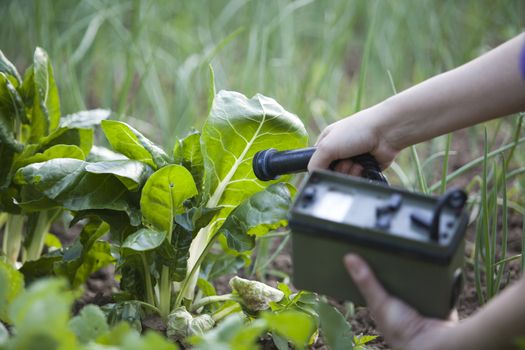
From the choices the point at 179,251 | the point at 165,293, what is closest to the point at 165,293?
the point at 165,293

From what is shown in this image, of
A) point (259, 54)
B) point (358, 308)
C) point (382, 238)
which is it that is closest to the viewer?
point (382, 238)

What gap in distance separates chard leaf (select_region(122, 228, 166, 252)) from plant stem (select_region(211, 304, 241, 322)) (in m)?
0.22

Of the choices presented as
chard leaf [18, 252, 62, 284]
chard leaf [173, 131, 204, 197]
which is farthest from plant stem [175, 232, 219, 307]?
chard leaf [18, 252, 62, 284]

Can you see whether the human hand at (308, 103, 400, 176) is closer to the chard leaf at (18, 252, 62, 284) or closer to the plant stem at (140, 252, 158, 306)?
the plant stem at (140, 252, 158, 306)

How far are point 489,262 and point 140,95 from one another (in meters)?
1.52

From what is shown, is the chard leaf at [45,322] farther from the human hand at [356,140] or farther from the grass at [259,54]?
the grass at [259,54]

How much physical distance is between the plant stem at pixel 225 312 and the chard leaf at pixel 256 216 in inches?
5.1

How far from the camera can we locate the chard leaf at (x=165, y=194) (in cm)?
111

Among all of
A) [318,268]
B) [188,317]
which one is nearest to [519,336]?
[318,268]

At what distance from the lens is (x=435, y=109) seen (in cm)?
100

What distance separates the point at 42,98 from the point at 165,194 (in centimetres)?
40

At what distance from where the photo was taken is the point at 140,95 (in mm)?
2424

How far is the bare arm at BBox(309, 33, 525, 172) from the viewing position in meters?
0.93

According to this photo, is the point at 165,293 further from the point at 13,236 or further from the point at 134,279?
the point at 13,236
